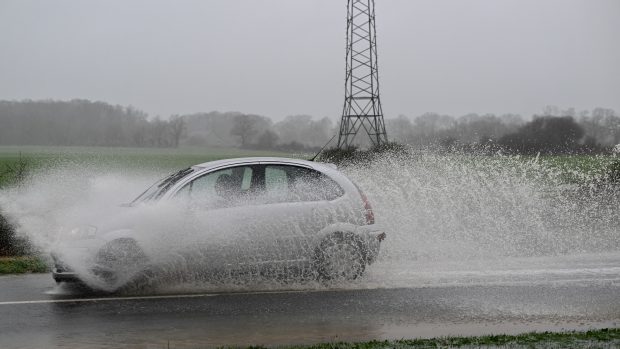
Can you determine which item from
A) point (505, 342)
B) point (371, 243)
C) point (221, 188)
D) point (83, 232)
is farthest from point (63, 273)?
point (505, 342)

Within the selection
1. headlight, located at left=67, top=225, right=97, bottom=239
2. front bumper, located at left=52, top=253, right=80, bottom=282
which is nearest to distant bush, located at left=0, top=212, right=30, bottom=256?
front bumper, located at left=52, top=253, right=80, bottom=282

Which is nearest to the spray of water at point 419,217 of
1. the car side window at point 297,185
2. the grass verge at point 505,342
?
the car side window at point 297,185

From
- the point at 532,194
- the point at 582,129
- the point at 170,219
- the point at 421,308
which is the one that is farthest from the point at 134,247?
the point at 582,129

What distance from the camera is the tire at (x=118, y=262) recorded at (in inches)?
396

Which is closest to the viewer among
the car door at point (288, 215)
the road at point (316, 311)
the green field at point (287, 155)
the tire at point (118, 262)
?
the road at point (316, 311)

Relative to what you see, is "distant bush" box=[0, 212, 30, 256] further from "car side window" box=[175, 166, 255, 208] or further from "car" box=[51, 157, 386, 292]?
"car side window" box=[175, 166, 255, 208]

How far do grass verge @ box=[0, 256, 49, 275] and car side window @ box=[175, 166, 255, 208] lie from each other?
3.55 meters

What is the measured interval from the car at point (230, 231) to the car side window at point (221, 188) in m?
0.01

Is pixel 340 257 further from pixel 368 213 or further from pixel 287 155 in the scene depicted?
pixel 287 155

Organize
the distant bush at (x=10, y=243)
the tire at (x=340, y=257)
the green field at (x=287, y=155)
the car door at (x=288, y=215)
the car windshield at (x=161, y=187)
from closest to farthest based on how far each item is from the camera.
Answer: the car door at (x=288, y=215)
the car windshield at (x=161, y=187)
the tire at (x=340, y=257)
the distant bush at (x=10, y=243)
the green field at (x=287, y=155)

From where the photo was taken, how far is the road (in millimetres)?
7922

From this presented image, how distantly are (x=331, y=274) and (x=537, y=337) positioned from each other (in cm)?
393

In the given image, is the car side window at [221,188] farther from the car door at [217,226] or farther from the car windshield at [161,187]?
the car windshield at [161,187]

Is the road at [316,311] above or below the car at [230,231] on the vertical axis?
below
